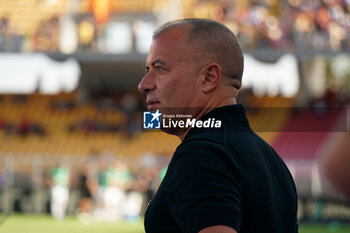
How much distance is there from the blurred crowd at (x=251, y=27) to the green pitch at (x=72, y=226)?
6.88 meters

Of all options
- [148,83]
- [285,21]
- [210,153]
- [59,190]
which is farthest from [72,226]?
[210,153]

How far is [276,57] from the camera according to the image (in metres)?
19.5

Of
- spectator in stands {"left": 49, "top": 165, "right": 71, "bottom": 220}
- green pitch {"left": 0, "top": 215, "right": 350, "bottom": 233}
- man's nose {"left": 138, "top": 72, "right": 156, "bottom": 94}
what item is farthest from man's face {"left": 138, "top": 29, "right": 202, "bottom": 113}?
spectator in stands {"left": 49, "top": 165, "right": 71, "bottom": 220}

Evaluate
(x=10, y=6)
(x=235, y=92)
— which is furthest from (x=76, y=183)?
(x=235, y=92)

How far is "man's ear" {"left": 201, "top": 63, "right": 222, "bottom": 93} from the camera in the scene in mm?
1438

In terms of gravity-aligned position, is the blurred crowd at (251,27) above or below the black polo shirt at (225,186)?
above

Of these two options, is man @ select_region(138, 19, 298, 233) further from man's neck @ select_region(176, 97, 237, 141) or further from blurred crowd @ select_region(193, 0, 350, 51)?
blurred crowd @ select_region(193, 0, 350, 51)

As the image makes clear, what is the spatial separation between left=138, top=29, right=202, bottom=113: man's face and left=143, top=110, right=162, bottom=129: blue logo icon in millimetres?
42

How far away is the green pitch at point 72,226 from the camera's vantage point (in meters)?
12.6

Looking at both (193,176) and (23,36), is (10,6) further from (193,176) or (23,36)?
(193,176)

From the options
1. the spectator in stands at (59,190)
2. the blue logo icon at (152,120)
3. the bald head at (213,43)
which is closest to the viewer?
the bald head at (213,43)

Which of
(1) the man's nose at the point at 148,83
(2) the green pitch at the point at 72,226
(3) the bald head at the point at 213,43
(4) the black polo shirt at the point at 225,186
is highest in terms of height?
(3) the bald head at the point at 213,43

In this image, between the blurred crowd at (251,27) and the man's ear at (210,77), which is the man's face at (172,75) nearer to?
the man's ear at (210,77)

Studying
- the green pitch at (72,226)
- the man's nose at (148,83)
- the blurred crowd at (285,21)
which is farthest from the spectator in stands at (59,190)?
the man's nose at (148,83)
